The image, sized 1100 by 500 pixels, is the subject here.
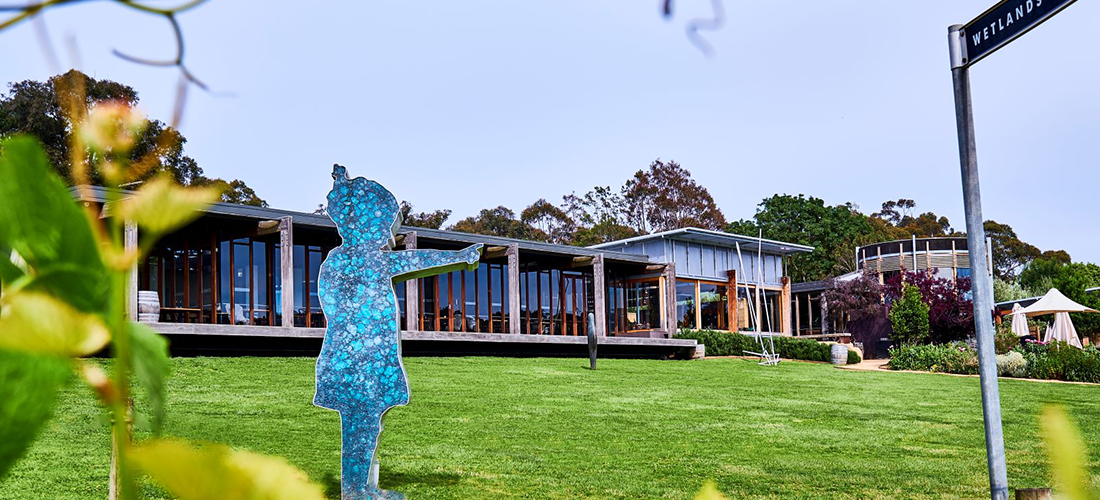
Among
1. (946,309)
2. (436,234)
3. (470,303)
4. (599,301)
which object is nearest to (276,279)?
(436,234)

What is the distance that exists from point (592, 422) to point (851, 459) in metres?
3.28

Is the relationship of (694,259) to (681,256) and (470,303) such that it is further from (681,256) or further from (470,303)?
(470,303)

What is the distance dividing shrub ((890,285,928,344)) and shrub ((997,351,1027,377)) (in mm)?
6337

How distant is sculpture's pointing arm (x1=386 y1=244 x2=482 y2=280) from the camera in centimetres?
588

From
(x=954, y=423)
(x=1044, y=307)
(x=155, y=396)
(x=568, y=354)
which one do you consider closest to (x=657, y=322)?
(x=568, y=354)

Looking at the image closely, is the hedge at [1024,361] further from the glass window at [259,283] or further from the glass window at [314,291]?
the glass window at [259,283]

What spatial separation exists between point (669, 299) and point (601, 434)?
19852mm

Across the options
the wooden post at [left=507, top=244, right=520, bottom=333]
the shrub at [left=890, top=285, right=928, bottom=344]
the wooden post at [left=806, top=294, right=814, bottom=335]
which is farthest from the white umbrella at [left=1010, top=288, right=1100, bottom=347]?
the wooden post at [left=806, top=294, right=814, bottom=335]

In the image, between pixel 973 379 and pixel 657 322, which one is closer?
pixel 973 379

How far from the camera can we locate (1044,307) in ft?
84.9

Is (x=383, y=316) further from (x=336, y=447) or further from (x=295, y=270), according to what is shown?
(x=295, y=270)

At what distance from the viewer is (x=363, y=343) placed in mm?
5820

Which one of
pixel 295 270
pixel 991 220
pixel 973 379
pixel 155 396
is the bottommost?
pixel 973 379

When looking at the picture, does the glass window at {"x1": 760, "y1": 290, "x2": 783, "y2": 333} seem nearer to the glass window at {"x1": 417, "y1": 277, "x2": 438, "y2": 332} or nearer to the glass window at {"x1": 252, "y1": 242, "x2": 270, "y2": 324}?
the glass window at {"x1": 417, "y1": 277, "x2": 438, "y2": 332}
